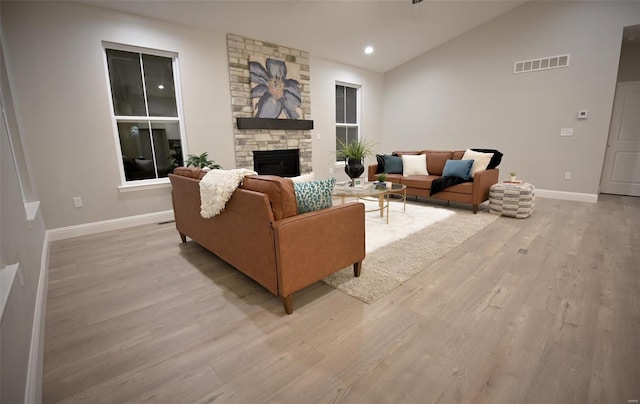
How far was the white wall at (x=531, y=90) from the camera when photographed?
438cm

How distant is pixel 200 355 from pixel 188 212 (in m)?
1.63

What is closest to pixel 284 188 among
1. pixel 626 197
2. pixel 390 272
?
pixel 390 272

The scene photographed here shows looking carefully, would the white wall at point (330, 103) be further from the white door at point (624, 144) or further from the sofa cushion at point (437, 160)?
the white door at point (624, 144)

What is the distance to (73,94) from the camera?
3.28 m

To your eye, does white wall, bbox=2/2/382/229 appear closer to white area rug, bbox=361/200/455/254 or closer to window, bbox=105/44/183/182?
window, bbox=105/44/183/182

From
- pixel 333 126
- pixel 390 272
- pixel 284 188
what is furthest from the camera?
pixel 333 126

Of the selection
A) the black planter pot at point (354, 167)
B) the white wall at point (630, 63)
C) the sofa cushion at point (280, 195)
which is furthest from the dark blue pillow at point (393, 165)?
the white wall at point (630, 63)

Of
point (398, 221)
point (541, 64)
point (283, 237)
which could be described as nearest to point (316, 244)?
point (283, 237)

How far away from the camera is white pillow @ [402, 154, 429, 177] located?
4.88 metres

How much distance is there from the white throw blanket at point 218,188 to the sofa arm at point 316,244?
0.53 metres

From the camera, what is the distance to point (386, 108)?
7023 mm

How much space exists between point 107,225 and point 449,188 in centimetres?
470

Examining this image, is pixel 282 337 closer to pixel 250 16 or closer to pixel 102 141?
pixel 102 141

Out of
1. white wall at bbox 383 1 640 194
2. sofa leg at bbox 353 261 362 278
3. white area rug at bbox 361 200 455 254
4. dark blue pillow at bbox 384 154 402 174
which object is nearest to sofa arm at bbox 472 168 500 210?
white area rug at bbox 361 200 455 254
